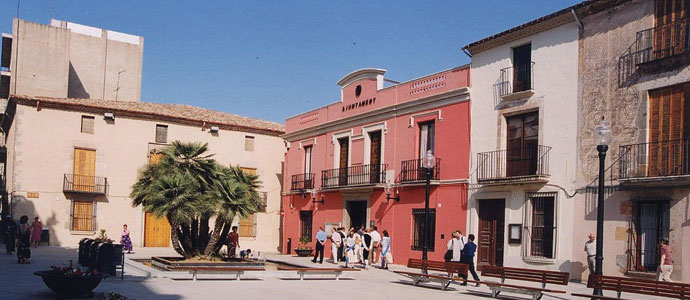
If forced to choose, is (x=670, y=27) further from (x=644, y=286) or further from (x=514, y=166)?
(x=644, y=286)

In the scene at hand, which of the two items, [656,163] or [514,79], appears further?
[514,79]

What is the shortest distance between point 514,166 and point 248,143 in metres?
20.8

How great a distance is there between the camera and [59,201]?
1282 inches

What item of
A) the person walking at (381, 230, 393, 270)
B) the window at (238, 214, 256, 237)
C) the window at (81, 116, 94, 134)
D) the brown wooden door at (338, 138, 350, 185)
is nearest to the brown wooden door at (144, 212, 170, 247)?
the window at (238, 214, 256, 237)

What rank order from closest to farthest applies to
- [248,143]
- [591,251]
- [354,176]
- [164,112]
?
[591,251], [354,176], [164,112], [248,143]

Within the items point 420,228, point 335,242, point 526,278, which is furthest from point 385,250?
point 526,278

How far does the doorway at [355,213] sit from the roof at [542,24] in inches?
347

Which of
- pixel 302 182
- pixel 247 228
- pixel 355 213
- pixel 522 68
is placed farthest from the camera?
pixel 247 228

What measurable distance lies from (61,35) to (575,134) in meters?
31.5

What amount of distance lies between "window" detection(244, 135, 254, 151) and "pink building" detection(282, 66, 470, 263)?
495 cm

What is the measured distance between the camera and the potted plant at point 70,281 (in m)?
11.5

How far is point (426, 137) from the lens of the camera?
81.3 feet

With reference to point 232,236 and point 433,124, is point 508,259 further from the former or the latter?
point 232,236

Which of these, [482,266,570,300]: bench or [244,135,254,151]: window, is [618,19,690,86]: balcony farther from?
[244,135,254,151]: window
